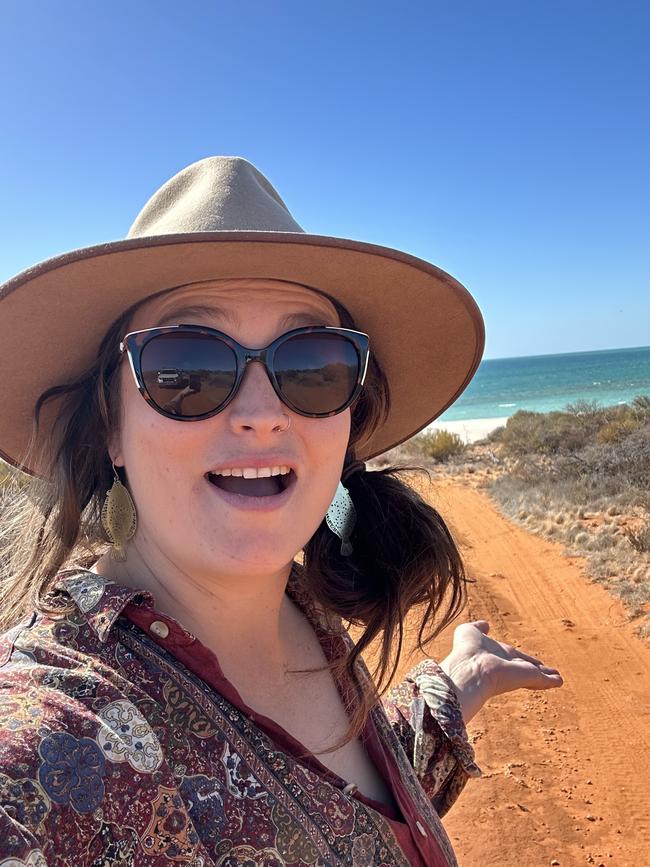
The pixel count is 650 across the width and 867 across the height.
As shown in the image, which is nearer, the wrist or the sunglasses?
the sunglasses

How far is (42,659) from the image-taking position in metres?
1.04

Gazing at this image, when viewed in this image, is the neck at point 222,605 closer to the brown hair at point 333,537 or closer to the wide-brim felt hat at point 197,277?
the brown hair at point 333,537

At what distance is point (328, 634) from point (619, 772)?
3185 millimetres

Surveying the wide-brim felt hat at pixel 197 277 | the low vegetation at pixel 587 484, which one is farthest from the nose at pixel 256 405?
the low vegetation at pixel 587 484

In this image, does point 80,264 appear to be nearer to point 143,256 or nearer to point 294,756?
point 143,256

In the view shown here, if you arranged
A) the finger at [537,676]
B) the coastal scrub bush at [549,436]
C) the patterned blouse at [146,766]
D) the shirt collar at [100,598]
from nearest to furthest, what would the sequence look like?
the patterned blouse at [146,766] → the shirt collar at [100,598] → the finger at [537,676] → the coastal scrub bush at [549,436]

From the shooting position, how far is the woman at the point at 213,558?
951 millimetres

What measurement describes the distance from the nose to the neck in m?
0.31

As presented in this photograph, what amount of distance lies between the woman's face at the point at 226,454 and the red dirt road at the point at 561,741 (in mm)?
1180

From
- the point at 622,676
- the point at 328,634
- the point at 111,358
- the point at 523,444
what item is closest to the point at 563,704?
the point at 622,676

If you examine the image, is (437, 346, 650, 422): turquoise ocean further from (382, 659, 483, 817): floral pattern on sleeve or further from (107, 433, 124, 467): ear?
(107, 433, 124, 467): ear

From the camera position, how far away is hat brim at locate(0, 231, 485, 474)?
4.30ft

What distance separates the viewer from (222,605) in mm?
1425

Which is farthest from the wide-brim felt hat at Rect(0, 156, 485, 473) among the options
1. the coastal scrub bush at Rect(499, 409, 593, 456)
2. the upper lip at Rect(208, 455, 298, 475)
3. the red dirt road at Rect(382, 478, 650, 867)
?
the coastal scrub bush at Rect(499, 409, 593, 456)
